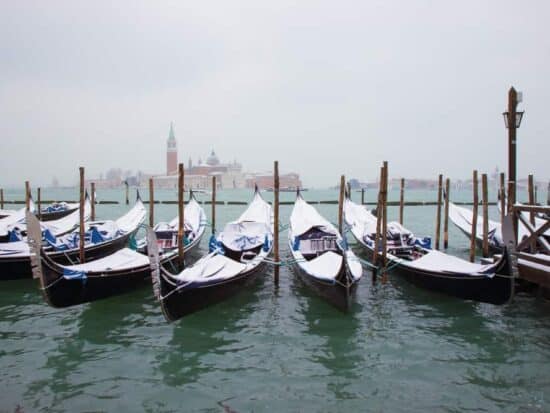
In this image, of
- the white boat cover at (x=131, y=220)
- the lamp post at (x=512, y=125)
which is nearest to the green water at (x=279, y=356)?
the lamp post at (x=512, y=125)

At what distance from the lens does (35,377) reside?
4.24 metres

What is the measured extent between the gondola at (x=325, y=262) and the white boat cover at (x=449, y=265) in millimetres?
990

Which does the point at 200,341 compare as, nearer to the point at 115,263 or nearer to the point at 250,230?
the point at 115,263

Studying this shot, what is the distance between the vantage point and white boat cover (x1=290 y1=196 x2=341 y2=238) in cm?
923

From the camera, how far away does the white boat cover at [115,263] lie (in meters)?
6.24

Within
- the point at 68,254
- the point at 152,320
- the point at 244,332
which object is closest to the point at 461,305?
the point at 244,332

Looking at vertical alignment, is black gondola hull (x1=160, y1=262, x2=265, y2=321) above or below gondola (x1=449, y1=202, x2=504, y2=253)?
below

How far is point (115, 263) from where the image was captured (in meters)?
6.83

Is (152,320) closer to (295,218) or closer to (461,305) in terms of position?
(461,305)

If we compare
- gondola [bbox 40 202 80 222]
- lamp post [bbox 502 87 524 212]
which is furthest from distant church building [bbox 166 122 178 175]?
lamp post [bbox 502 87 524 212]

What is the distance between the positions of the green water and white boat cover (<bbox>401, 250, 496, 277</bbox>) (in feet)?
1.66

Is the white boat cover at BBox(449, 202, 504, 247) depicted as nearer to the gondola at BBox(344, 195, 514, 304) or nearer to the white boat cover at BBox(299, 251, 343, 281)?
the gondola at BBox(344, 195, 514, 304)

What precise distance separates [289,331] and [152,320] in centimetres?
184

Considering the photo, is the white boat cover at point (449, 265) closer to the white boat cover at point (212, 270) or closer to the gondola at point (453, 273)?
the gondola at point (453, 273)
